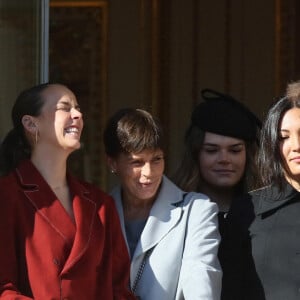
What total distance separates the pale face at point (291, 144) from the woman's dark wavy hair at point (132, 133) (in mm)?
459

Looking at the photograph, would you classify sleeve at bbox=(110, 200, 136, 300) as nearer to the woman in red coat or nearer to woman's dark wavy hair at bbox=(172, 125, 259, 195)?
the woman in red coat

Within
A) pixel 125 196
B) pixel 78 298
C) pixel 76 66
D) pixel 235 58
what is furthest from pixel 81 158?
pixel 78 298

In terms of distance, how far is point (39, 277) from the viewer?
3.98 metres

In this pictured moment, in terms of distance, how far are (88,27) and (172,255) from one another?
9.48 ft

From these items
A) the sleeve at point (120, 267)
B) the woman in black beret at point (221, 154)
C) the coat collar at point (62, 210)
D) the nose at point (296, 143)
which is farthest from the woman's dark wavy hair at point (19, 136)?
the nose at point (296, 143)

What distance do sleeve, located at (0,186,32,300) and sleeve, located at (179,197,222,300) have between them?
2.07ft

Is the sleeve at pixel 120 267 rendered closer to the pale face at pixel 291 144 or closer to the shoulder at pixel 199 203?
the shoulder at pixel 199 203

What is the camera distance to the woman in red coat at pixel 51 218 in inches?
157

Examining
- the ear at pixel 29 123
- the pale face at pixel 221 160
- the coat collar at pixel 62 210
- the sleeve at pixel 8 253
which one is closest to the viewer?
the sleeve at pixel 8 253

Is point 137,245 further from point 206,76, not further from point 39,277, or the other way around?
point 206,76

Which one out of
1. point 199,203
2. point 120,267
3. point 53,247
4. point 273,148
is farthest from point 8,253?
point 273,148

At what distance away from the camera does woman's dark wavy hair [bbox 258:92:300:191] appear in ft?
14.4

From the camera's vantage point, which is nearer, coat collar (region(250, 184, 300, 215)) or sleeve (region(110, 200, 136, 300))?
sleeve (region(110, 200, 136, 300))

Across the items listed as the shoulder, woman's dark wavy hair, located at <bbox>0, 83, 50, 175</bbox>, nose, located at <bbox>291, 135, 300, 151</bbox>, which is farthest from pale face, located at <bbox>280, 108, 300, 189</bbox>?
woman's dark wavy hair, located at <bbox>0, 83, 50, 175</bbox>
